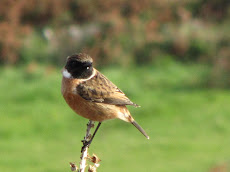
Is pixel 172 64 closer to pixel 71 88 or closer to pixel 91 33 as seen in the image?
pixel 91 33

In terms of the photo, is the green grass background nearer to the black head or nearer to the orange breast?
the orange breast

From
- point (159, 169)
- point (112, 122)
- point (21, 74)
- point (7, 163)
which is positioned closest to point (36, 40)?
point (21, 74)

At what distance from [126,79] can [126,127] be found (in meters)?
1.89

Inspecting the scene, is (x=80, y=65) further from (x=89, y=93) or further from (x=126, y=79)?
(x=126, y=79)

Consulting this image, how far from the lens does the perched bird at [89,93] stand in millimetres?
4690

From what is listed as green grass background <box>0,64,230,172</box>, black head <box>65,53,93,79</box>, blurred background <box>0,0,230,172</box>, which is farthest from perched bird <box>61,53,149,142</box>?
blurred background <box>0,0,230,172</box>

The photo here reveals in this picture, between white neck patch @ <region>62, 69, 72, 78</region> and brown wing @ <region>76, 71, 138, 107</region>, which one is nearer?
white neck patch @ <region>62, 69, 72, 78</region>

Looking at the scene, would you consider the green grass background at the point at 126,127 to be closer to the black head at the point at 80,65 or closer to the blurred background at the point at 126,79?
the blurred background at the point at 126,79

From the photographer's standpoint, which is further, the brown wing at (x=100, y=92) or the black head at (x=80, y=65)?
the brown wing at (x=100, y=92)

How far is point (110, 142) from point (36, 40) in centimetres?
555

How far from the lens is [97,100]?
503 cm

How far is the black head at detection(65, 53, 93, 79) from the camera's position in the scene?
454 centimetres

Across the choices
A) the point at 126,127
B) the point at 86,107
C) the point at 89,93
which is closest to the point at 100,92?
the point at 89,93

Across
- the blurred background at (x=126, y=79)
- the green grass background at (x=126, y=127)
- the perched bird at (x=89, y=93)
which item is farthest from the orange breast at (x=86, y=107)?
the blurred background at (x=126, y=79)
